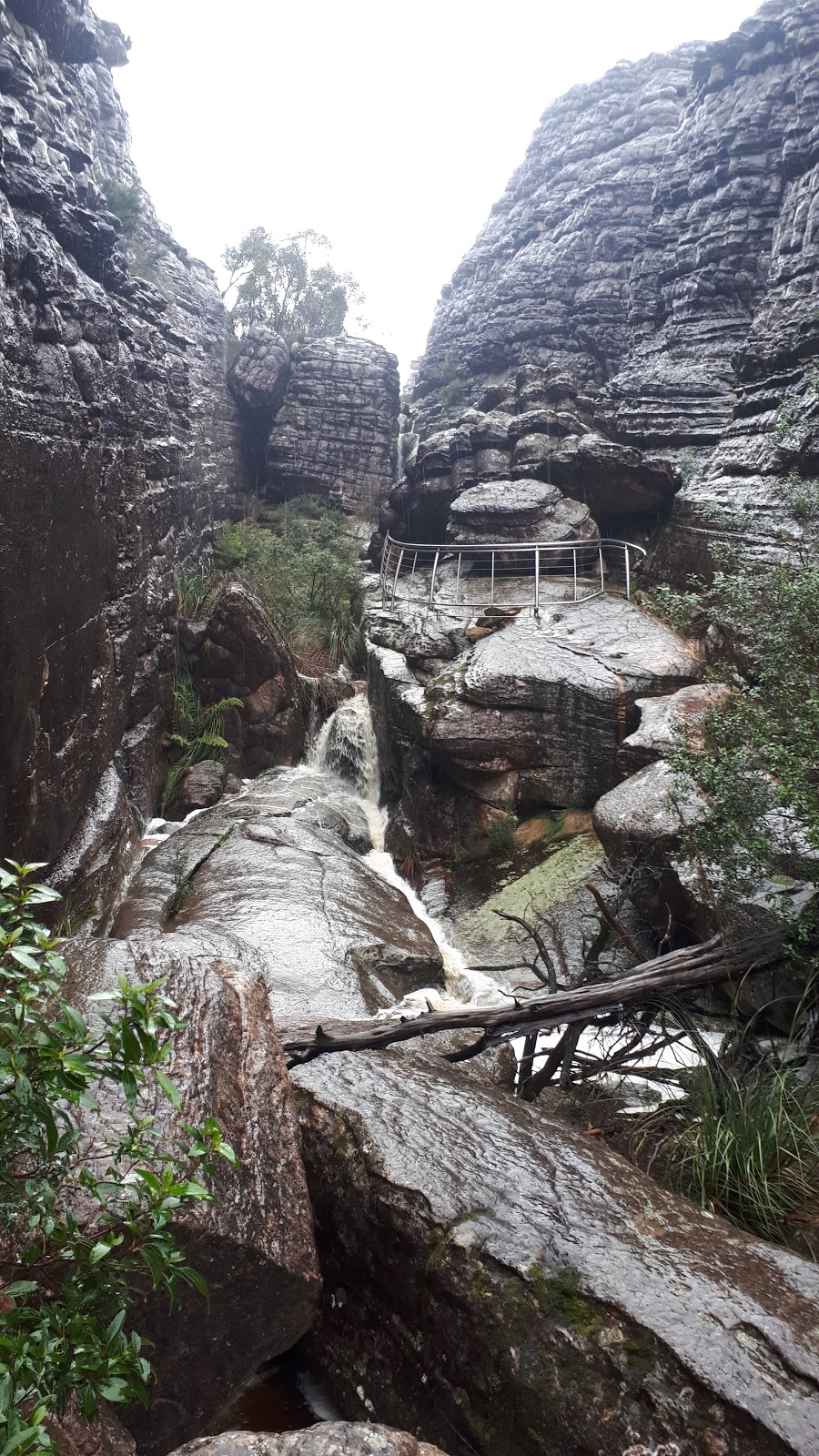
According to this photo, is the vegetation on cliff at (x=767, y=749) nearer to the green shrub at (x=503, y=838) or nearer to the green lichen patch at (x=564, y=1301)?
the green lichen patch at (x=564, y=1301)

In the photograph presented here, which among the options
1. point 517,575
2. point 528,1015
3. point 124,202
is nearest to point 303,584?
point 517,575

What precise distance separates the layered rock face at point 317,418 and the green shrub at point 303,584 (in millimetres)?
4758

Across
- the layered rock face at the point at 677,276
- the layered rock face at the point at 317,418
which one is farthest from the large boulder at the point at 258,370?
the layered rock face at the point at 677,276

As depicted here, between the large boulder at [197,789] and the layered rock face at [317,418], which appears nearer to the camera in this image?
the large boulder at [197,789]

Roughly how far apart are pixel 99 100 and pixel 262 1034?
2912 cm

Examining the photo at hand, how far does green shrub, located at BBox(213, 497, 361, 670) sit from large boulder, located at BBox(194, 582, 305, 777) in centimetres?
176

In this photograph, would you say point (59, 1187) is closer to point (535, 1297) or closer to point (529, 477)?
point (535, 1297)

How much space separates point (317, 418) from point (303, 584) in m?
11.0

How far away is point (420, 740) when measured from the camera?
12.0m

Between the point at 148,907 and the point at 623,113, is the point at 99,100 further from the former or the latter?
the point at 148,907

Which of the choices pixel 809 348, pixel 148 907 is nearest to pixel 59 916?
pixel 148 907

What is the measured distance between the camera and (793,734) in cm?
512

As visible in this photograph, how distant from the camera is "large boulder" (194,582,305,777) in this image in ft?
44.9

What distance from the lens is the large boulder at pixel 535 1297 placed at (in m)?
2.40
